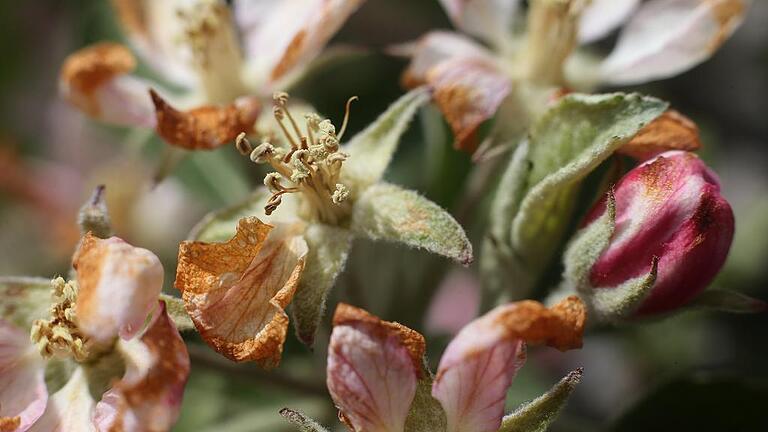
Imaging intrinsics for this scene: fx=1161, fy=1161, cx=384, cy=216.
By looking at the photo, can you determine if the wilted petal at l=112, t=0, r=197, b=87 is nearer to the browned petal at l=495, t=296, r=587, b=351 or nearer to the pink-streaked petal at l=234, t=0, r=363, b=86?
the pink-streaked petal at l=234, t=0, r=363, b=86

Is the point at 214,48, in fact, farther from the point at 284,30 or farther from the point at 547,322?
the point at 547,322

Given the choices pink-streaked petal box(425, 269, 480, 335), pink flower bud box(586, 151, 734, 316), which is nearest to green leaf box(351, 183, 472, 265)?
pink flower bud box(586, 151, 734, 316)

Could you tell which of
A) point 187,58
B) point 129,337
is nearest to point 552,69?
point 187,58

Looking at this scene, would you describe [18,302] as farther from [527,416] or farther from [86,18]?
[86,18]

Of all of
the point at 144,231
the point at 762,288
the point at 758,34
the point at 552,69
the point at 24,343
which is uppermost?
the point at 552,69

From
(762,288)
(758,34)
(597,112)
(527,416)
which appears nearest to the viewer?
(527,416)

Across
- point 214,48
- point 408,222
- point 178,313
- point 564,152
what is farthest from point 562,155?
point 214,48

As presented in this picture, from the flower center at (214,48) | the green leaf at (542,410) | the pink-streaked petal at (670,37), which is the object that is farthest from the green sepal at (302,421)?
the pink-streaked petal at (670,37)

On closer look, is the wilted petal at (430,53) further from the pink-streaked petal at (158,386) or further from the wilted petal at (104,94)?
the pink-streaked petal at (158,386)
